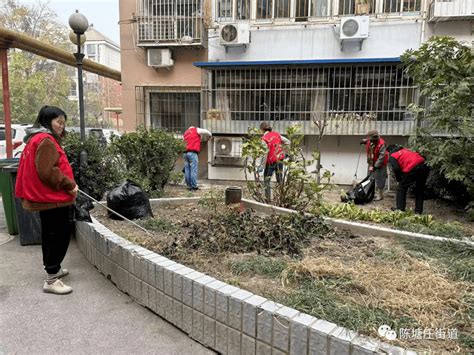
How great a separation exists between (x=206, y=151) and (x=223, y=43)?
3.02 meters

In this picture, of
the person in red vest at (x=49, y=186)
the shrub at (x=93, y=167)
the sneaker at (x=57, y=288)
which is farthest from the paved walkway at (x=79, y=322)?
the shrub at (x=93, y=167)

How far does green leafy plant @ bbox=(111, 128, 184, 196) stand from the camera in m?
6.36

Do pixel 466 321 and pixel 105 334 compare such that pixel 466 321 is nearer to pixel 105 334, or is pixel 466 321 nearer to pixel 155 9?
pixel 105 334

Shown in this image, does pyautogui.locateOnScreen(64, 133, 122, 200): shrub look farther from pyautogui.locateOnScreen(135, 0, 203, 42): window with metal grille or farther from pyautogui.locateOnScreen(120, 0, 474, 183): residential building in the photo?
pyautogui.locateOnScreen(135, 0, 203, 42): window with metal grille

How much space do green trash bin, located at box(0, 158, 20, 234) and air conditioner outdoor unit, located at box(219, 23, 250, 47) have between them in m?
6.54

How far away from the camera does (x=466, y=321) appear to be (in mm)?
2174

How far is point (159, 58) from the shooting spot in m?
10.3

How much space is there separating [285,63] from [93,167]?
598cm

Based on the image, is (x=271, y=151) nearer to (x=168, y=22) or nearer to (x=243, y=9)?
(x=243, y=9)

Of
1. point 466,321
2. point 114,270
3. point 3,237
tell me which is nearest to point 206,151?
point 3,237

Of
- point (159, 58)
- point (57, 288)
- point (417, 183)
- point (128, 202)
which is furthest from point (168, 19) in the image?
point (57, 288)

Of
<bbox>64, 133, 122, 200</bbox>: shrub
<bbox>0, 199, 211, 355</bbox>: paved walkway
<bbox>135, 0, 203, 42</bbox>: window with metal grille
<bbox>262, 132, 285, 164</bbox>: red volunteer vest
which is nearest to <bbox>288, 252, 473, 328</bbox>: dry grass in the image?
<bbox>0, 199, 211, 355</bbox>: paved walkway

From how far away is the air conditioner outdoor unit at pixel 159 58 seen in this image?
33.6 feet

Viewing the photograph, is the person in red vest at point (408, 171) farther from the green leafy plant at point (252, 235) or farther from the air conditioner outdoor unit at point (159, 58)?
the air conditioner outdoor unit at point (159, 58)
